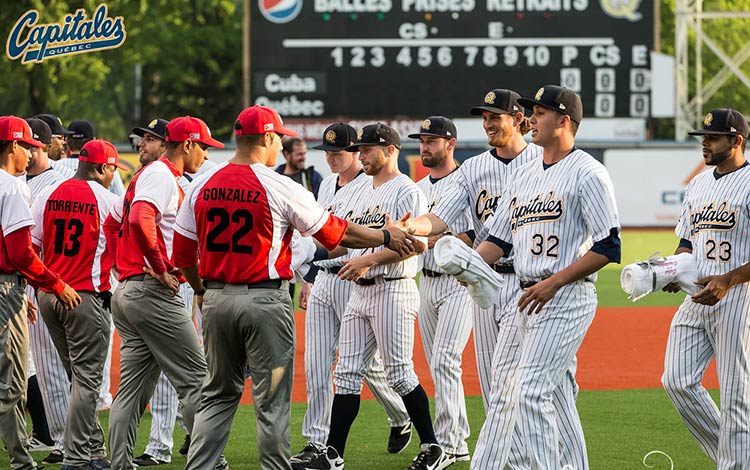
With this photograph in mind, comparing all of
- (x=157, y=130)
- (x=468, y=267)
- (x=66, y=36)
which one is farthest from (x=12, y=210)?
(x=66, y=36)

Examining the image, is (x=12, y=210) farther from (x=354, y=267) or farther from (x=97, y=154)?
(x=354, y=267)

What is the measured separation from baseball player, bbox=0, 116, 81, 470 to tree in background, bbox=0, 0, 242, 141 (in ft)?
70.0

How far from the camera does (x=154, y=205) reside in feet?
21.7

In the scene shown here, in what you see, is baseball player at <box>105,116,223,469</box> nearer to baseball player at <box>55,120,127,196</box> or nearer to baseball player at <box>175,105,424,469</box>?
baseball player at <box>175,105,424,469</box>

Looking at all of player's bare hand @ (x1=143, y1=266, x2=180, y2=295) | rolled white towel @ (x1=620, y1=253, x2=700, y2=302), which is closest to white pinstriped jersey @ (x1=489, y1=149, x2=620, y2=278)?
rolled white towel @ (x1=620, y1=253, x2=700, y2=302)

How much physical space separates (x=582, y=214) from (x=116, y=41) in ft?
21.8

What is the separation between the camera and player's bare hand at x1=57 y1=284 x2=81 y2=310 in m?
6.95

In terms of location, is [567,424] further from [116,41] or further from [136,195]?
[116,41]

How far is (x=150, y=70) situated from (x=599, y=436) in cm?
→ 3547

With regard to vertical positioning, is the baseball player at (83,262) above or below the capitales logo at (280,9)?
below

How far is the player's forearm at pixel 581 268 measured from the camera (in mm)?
5695

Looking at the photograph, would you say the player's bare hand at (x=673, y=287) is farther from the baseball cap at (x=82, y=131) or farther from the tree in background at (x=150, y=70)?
the tree in background at (x=150, y=70)

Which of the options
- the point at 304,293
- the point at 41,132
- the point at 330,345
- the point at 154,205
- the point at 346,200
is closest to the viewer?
the point at 154,205

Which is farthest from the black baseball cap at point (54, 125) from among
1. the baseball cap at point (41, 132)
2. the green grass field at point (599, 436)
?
the green grass field at point (599, 436)
